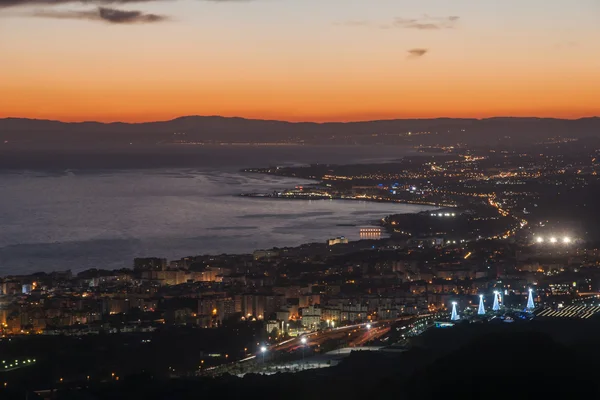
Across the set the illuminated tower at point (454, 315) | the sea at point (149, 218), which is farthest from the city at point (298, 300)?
the sea at point (149, 218)

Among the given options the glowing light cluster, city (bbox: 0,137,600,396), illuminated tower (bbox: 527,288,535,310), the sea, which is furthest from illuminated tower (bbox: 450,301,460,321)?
the glowing light cluster

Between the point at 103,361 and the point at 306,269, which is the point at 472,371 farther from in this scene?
→ the point at 306,269

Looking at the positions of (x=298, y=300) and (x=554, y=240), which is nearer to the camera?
(x=298, y=300)

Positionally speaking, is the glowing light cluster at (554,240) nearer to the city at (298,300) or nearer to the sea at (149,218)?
the city at (298,300)

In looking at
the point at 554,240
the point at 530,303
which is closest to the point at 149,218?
the point at 554,240

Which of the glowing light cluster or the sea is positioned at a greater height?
the glowing light cluster

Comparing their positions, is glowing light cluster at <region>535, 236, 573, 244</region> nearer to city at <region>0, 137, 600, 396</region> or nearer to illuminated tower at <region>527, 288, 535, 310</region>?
city at <region>0, 137, 600, 396</region>

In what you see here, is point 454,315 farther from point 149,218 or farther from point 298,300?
point 149,218

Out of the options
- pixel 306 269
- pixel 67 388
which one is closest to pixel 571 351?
pixel 67 388
